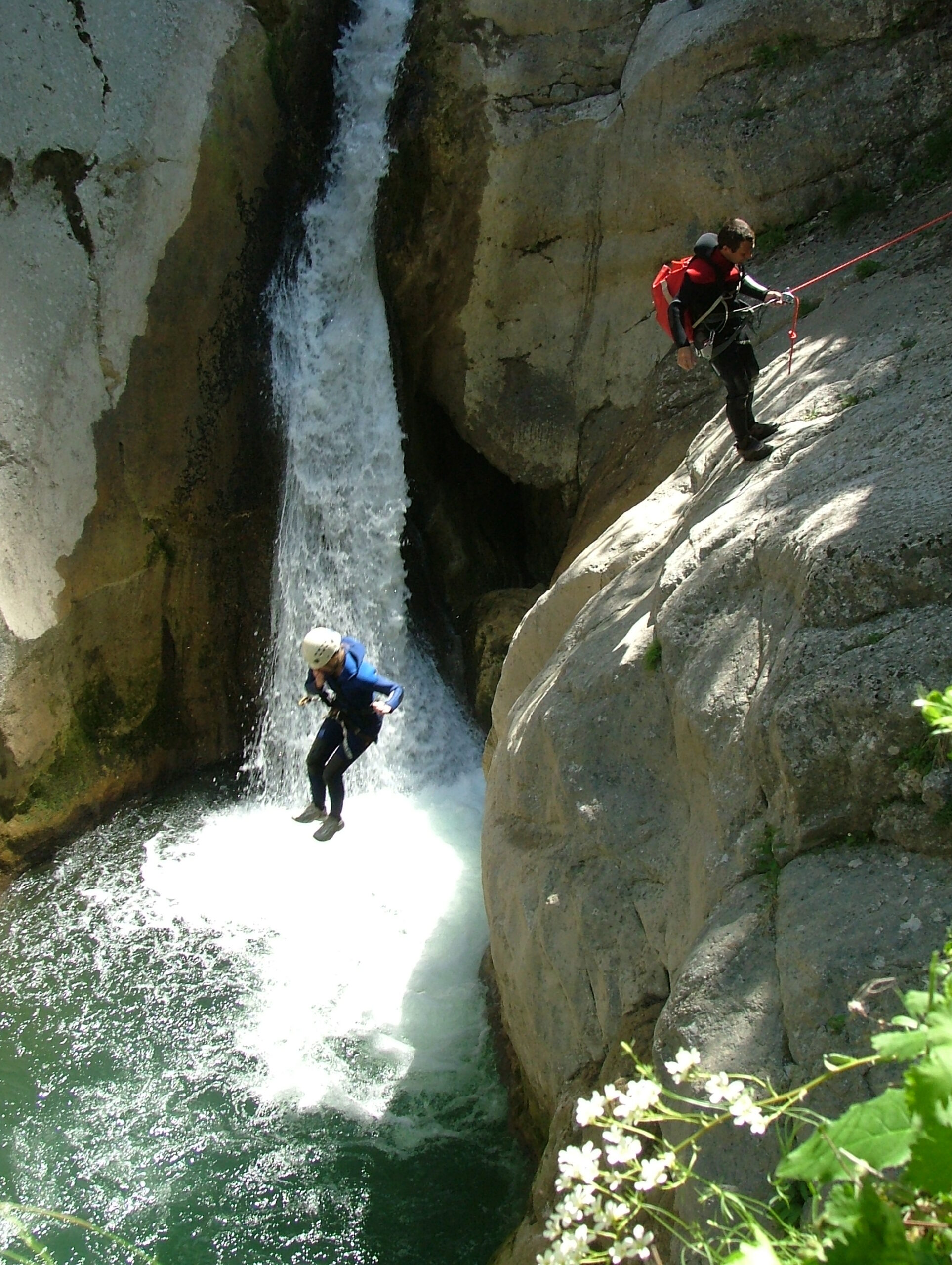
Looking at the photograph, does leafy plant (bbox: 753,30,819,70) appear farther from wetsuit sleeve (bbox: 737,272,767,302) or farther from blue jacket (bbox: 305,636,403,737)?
blue jacket (bbox: 305,636,403,737)

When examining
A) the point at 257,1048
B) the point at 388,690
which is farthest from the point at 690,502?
the point at 257,1048

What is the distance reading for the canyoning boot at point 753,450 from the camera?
5051 millimetres

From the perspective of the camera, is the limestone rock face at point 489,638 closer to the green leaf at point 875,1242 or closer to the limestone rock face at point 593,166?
the limestone rock face at point 593,166

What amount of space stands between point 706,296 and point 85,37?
6624mm

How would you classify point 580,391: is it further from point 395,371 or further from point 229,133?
point 229,133

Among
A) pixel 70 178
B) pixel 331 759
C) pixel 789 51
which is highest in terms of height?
pixel 70 178

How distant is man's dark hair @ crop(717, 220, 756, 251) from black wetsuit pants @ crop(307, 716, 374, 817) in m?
3.30

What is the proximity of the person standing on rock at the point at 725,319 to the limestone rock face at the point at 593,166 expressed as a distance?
325 cm

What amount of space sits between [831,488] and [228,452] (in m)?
6.74

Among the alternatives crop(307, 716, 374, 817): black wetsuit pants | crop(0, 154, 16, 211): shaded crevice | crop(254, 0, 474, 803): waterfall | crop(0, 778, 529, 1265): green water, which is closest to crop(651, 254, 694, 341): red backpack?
crop(307, 716, 374, 817): black wetsuit pants

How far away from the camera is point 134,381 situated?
9094 millimetres

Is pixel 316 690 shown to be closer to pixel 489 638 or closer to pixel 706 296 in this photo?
pixel 706 296

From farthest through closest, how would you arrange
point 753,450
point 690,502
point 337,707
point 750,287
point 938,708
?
1. point 337,707
2. point 690,502
3. point 750,287
4. point 753,450
5. point 938,708

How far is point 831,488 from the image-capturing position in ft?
13.8
